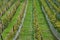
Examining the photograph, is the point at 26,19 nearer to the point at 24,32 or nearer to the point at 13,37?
the point at 24,32

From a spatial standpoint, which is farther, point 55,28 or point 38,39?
point 55,28

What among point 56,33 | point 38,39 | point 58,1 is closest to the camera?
point 38,39

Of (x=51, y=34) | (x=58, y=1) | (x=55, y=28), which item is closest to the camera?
(x=55, y=28)

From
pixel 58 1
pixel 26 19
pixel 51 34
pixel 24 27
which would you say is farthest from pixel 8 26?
pixel 58 1

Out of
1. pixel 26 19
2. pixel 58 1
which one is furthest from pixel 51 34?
pixel 58 1

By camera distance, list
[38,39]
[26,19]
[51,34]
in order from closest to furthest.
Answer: [38,39]
[51,34]
[26,19]

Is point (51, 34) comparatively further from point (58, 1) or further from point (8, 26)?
point (58, 1)

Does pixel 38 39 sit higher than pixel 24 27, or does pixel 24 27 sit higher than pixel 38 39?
pixel 38 39

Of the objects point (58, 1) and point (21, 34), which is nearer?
point (21, 34)

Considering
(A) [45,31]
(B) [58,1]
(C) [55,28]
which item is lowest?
(B) [58,1]
